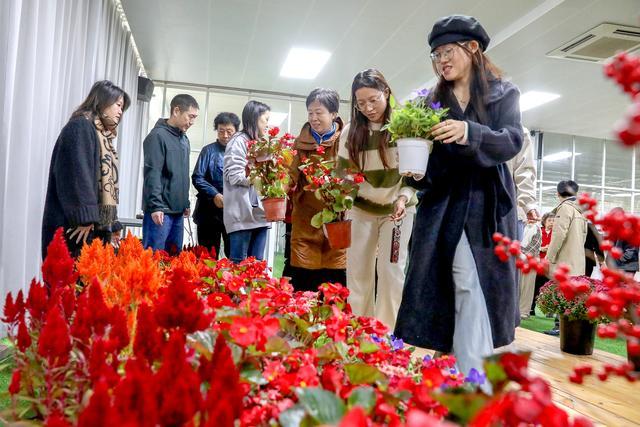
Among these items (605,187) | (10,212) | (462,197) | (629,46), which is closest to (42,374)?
(462,197)

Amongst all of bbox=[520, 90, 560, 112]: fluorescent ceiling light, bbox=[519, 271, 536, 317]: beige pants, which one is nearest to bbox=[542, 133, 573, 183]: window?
bbox=[520, 90, 560, 112]: fluorescent ceiling light

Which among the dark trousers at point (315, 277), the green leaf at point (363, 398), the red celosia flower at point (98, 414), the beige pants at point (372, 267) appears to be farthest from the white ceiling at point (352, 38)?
the red celosia flower at point (98, 414)

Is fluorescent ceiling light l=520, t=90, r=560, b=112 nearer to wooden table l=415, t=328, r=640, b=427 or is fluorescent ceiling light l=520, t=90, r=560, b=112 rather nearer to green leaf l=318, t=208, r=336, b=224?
wooden table l=415, t=328, r=640, b=427

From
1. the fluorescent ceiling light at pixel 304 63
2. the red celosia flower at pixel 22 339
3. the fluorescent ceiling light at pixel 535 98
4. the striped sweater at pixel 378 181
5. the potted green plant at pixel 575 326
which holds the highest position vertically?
the fluorescent ceiling light at pixel 304 63

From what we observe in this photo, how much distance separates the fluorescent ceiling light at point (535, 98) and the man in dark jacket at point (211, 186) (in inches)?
192

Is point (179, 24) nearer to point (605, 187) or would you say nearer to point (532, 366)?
point (532, 366)

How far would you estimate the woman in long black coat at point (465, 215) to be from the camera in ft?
4.86

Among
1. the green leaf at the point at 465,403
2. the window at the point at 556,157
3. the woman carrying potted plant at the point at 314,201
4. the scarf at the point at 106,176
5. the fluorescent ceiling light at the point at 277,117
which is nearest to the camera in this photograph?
the green leaf at the point at 465,403

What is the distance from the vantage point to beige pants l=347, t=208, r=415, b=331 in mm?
2359

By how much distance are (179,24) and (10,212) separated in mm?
3431

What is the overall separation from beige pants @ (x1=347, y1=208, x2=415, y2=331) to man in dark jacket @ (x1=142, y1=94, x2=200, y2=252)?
1.09 metres

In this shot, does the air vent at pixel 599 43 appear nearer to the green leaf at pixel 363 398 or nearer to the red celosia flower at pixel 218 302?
the red celosia flower at pixel 218 302

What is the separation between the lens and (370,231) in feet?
7.86

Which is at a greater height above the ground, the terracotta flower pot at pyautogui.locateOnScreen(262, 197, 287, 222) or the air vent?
the air vent
